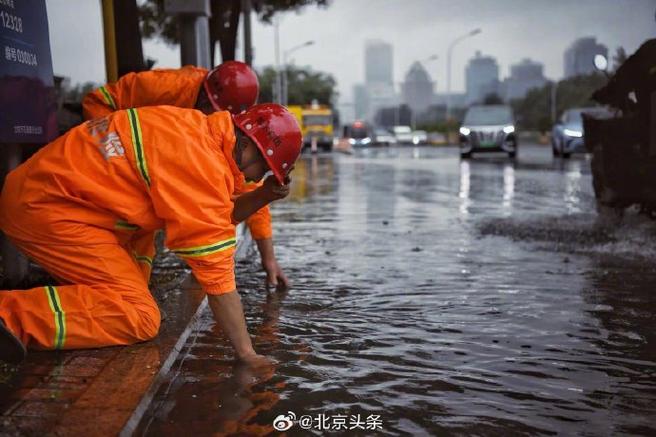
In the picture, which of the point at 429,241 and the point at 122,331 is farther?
the point at 429,241

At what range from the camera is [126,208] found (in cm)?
374

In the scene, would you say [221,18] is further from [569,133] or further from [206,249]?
[569,133]

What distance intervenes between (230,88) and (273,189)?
4.78ft

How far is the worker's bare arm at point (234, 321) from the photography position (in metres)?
3.54

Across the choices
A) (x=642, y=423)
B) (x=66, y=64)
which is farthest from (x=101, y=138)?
(x=66, y=64)

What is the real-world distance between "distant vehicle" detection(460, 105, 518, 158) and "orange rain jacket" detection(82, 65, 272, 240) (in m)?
22.3

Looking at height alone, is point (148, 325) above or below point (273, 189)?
below

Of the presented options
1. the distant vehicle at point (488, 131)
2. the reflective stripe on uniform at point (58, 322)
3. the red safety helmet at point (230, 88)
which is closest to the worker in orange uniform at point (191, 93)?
the red safety helmet at point (230, 88)

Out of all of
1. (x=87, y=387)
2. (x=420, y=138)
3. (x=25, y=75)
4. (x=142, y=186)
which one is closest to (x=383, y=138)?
(x=420, y=138)

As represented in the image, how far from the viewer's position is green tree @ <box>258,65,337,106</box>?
309 ft

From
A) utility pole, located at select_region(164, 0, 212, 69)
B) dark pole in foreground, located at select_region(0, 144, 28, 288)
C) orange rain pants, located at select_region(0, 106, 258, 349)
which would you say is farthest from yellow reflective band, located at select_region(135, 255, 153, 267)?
utility pole, located at select_region(164, 0, 212, 69)

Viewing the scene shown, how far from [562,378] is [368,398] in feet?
2.93

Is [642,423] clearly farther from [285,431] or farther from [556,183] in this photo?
[556,183]

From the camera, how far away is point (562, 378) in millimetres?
3584
